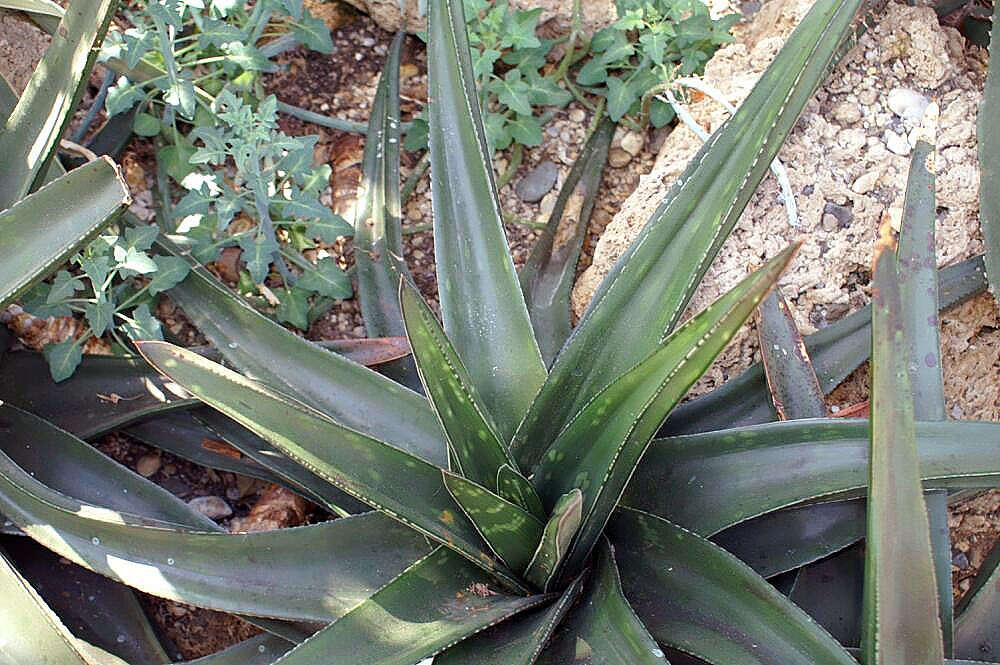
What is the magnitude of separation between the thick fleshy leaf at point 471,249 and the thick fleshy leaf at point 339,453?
4.9 inches

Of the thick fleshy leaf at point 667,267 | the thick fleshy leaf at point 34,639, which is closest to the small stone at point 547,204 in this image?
the thick fleshy leaf at point 667,267

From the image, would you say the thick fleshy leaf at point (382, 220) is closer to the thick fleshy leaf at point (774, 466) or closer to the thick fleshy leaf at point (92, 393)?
the thick fleshy leaf at point (92, 393)

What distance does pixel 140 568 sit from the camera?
42.9 inches

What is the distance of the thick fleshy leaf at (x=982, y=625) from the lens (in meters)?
1.20

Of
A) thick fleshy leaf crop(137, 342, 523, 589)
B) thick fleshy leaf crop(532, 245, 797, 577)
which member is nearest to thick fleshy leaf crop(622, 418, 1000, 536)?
thick fleshy leaf crop(532, 245, 797, 577)

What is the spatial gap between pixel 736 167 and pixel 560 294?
54cm

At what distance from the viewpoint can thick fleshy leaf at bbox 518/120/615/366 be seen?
5.06 feet

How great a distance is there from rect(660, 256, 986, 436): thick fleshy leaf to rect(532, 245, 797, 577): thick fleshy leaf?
273mm

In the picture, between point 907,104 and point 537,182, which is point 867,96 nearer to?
point 907,104

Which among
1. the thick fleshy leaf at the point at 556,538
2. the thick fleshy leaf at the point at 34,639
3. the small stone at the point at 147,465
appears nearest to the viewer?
the thick fleshy leaf at the point at 556,538

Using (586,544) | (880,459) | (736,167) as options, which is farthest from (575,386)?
(880,459)

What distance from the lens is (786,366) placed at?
1.29 meters

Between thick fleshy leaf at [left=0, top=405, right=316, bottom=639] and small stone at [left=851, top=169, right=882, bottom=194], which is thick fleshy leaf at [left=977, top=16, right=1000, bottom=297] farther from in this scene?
thick fleshy leaf at [left=0, top=405, right=316, bottom=639]

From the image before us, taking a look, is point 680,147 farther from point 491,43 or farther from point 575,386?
point 575,386
